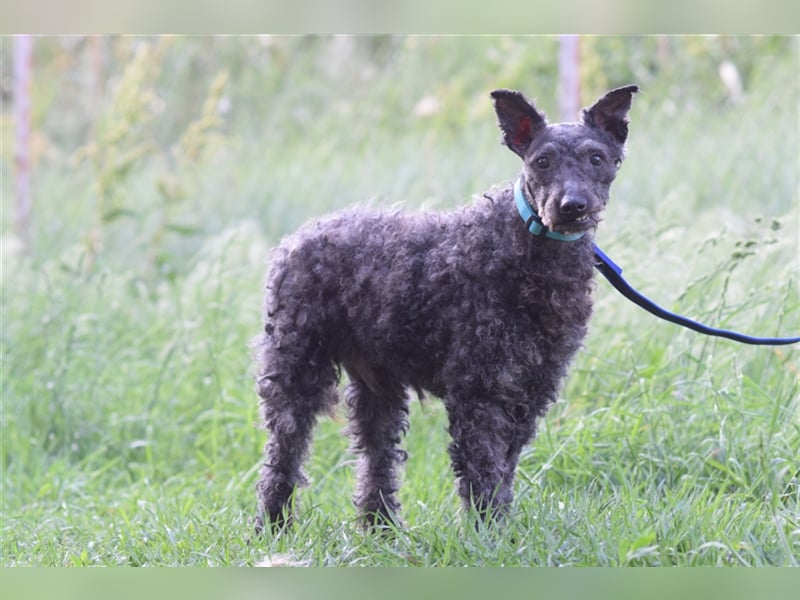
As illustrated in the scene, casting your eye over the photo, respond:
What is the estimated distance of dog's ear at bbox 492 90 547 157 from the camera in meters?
4.29

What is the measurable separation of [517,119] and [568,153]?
1.09ft

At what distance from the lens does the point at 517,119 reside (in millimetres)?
4348

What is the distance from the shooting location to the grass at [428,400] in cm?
462

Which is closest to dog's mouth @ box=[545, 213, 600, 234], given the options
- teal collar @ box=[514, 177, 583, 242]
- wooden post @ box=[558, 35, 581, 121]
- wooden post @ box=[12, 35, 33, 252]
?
teal collar @ box=[514, 177, 583, 242]

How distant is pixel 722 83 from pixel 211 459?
7.39 metres

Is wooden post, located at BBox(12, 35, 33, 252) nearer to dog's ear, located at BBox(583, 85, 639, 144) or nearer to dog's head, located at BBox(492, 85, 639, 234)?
dog's head, located at BBox(492, 85, 639, 234)

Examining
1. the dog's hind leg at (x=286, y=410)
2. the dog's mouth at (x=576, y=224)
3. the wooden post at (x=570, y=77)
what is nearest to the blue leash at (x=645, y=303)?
the dog's mouth at (x=576, y=224)

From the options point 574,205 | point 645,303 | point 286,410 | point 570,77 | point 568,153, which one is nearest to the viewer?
point 574,205

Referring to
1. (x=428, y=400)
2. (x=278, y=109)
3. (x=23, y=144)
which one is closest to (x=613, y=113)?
(x=428, y=400)

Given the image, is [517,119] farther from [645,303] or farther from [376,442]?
[376,442]

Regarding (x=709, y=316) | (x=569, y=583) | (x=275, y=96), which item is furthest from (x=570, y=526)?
(x=275, y=96)

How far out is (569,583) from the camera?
380 centimetres

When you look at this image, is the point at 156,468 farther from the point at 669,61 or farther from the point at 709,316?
the point at 669,61

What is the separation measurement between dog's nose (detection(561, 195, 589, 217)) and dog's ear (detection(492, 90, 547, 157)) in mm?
455
